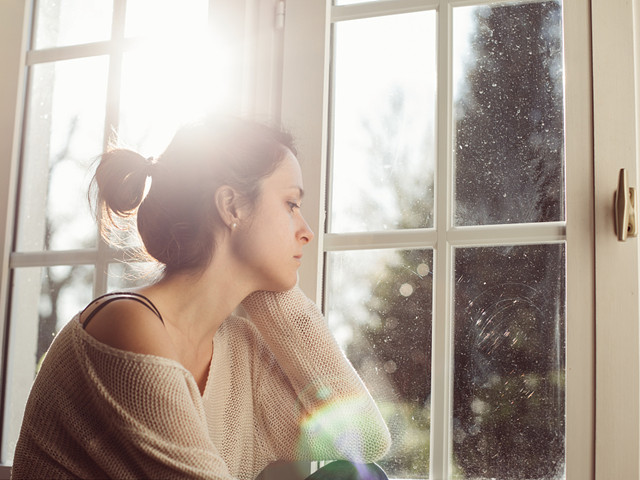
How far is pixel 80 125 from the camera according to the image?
197 centimetres

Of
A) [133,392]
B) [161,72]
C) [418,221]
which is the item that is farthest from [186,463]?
[161,72]

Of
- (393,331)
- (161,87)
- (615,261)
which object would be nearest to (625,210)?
(615,261)

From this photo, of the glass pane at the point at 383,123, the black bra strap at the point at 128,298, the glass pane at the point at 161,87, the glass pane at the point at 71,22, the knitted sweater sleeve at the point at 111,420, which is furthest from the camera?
the glass pane at the point at 71,22

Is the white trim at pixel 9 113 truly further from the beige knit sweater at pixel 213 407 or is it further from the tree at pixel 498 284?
the tree at pixel 498 284

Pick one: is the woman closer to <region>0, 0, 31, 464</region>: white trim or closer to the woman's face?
the woman's face

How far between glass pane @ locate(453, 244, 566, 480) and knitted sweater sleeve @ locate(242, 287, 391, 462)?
8.4 inches

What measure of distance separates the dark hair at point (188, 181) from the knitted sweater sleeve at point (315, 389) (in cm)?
19

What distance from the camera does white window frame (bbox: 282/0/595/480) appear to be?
1.44m

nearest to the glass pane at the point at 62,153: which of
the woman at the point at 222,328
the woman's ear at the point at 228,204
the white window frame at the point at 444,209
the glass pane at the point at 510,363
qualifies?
the woman at the point at 222,328

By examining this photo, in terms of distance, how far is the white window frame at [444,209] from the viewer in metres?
1.44

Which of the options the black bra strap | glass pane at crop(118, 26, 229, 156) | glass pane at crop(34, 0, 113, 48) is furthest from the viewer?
glass pane at crop(34, 0, 113, 48)

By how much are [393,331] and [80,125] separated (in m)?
0.97

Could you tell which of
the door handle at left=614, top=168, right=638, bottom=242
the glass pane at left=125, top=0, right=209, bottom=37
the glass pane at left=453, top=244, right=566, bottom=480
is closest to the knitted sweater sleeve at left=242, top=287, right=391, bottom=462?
the glass pane at left=453, top=244, right=566, bottom=480

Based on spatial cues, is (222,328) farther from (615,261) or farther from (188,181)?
(615,261)
